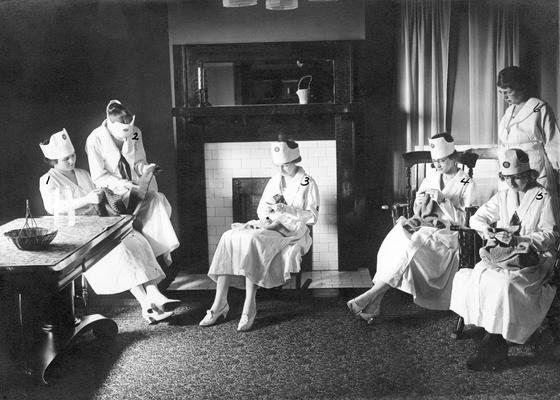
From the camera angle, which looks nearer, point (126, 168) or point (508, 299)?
point (508, 299)

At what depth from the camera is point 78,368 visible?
2721mm

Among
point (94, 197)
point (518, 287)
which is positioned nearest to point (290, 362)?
point (518, 287)

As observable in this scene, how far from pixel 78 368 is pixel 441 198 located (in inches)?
85.7

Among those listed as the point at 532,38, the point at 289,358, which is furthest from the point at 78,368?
the point at 532,38

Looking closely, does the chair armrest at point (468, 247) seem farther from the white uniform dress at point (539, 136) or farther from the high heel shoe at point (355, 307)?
the high heel shoe at point (355, 307)

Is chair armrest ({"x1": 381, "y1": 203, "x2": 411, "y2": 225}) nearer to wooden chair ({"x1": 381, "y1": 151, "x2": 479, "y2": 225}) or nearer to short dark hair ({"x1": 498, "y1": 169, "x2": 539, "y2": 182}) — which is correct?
wooden chair ({"x1": 381, "y1": 151, "x2": 479, "y2": 225})

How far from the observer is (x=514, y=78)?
9.94ft

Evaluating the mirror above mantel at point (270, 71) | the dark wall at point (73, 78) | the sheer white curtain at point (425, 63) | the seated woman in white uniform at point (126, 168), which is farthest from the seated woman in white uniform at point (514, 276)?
the dark wall at point (73, 78)

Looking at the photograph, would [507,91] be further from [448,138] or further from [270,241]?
[270,241]

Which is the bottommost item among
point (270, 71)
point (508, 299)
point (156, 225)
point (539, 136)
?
point (508, 299)

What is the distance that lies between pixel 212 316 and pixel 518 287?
1623 mm

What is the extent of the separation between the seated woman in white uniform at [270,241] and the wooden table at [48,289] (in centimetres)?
59

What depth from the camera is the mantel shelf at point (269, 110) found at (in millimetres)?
4137

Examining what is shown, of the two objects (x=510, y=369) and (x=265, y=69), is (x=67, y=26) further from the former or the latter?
(x=510, y=369)
